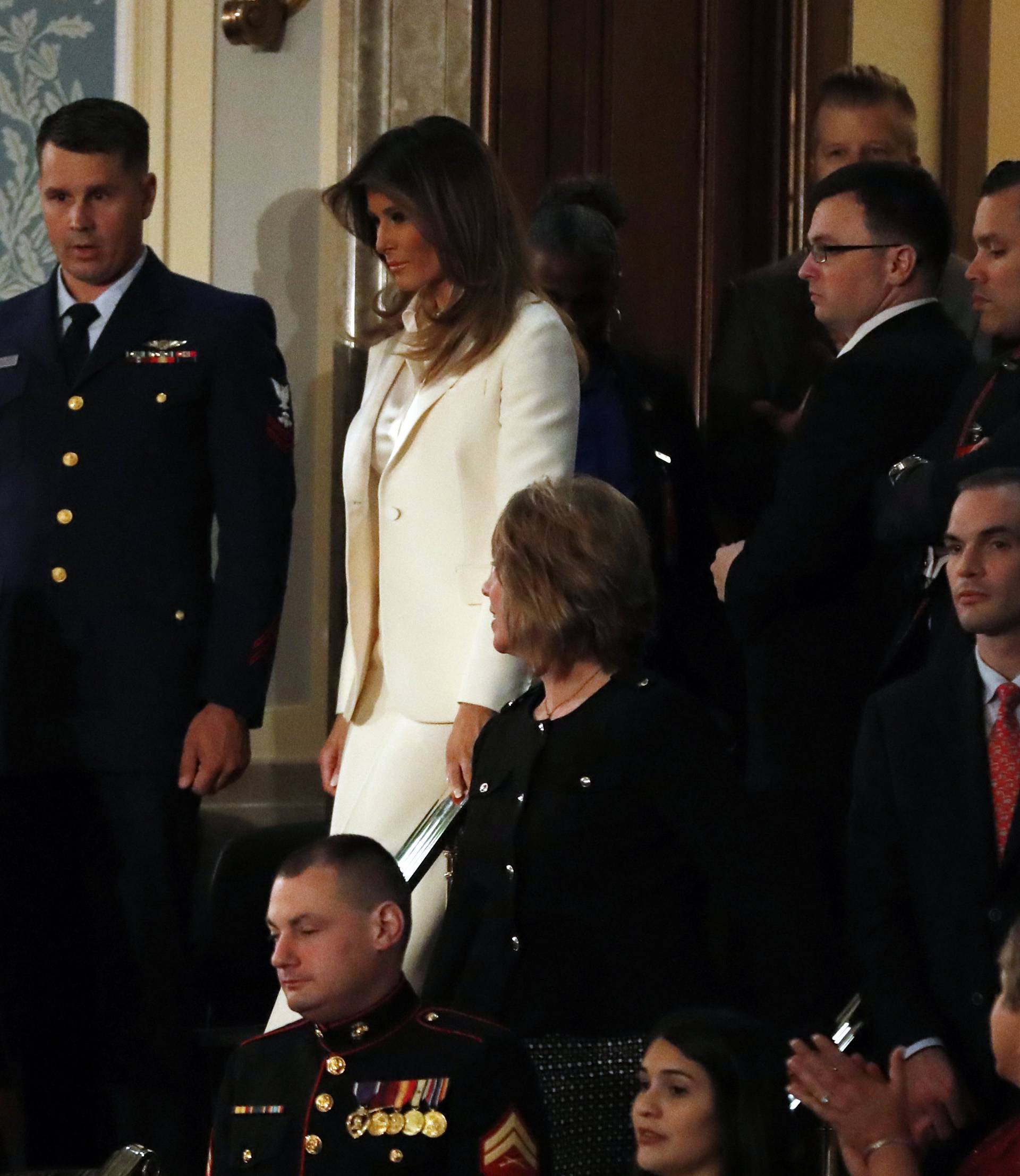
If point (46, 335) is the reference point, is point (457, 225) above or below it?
above

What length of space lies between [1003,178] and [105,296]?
55.2 inches

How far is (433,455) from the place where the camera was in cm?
307

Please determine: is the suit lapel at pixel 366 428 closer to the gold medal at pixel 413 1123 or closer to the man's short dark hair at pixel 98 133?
the man's short dark hair at pixel 98 133

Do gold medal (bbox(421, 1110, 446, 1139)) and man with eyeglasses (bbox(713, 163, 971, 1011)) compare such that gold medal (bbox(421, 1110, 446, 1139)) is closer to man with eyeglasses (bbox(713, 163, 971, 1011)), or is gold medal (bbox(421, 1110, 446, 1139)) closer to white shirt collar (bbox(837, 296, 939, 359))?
man with eyeglasses (bbox(713, 163, 971, 1011))

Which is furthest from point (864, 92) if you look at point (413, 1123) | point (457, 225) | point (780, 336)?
point (413, 1123)

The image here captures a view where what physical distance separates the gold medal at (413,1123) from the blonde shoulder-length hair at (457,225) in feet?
3.74

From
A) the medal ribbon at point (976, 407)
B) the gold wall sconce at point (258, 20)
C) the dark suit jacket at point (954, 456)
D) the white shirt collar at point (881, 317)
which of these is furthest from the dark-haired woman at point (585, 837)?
the gold wall sconce at point (258, 20)

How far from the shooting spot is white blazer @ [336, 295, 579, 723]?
300 cm

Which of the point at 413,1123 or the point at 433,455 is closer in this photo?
the point at 413,1123

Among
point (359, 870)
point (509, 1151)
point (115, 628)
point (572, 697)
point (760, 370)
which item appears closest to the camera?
point (509, 1151)

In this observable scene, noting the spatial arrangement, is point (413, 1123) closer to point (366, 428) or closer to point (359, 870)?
point (359, 870)

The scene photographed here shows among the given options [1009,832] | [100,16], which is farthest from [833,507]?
[100,16]

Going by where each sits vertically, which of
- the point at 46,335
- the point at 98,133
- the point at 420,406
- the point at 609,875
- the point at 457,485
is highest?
the point at 98,133

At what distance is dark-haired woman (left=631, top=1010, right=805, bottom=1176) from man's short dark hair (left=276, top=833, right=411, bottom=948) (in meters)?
0.33
